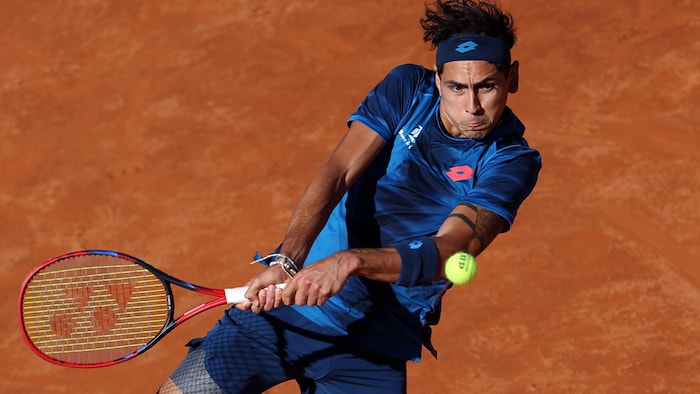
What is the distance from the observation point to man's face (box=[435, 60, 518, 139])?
402 centimetres

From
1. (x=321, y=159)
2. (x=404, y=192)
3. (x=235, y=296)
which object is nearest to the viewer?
(x=235, y=296)

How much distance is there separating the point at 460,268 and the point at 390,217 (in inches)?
31.2

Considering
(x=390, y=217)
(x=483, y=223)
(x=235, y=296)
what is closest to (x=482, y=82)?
(x=483, y=223)

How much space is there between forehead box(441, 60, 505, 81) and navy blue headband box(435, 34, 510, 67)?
0.02 m

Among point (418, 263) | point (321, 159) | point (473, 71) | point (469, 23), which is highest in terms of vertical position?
point (469, 23)

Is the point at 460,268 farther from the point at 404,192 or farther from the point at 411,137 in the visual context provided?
the point at 411,137

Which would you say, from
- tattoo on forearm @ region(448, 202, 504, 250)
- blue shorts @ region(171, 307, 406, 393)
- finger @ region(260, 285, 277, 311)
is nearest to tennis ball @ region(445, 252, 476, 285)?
tattoo on forearm @ region(448, 202, 504, 250)

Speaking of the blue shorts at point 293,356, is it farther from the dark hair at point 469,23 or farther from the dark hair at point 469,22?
the dark hair at point 469,22

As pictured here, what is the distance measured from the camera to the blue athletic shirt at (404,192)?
422cm

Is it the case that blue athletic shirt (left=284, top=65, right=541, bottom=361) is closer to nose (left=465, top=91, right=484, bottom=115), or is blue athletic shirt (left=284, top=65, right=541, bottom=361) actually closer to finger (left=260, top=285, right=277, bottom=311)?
nose (left=465, top=91, right=484, bottom=115)

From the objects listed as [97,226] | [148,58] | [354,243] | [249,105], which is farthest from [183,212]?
[354,243]

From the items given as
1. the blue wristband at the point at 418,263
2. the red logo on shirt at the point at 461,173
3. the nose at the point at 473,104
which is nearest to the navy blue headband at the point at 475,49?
the nose at the point at 473,104

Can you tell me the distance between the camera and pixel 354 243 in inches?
175

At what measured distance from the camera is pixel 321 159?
8109 mm
